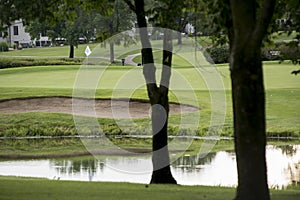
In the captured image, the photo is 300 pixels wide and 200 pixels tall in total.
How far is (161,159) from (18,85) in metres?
27.2

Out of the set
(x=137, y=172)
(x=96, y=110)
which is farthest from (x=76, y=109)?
(x=137, y=172)

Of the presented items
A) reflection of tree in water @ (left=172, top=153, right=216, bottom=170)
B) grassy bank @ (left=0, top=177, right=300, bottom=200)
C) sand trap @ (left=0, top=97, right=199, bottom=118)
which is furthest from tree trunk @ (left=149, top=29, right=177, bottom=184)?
sand trap @ (left=0, top=97, right=199, bottom=118)

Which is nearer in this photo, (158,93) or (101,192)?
(101,192)

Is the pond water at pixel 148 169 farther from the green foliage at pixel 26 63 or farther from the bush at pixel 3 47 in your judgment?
the bush at pixel 3 47

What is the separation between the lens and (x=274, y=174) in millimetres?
19297

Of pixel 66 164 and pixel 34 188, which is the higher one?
pixel 34 188

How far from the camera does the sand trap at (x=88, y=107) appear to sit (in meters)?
32.9

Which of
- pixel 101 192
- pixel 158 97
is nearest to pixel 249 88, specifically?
pixel 101 192

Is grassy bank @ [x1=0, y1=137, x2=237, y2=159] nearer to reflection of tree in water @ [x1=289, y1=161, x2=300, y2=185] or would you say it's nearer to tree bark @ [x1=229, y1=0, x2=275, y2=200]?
reflection of tree in water @ [x1=289, y1=161, x2=300, y2=185]

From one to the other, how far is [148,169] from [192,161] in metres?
2.38

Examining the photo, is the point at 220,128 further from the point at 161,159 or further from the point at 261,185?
the point at 261,185

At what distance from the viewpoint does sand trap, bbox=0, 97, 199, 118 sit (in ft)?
108

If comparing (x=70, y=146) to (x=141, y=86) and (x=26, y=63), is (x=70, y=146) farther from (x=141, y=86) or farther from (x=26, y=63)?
(x=26, y=63)

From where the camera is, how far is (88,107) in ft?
113
